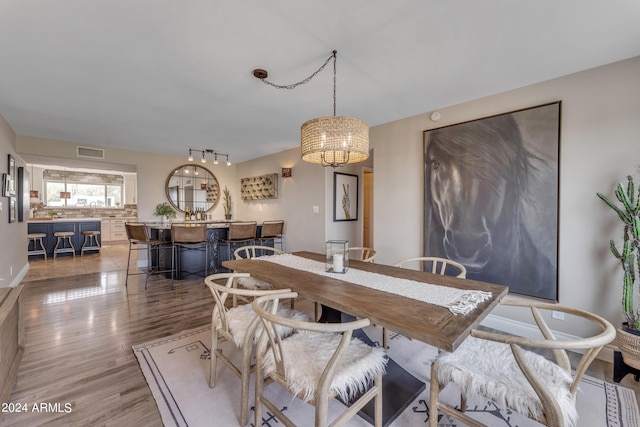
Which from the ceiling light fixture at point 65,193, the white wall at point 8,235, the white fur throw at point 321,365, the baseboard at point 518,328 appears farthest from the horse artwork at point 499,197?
the ceiling light fixture at point 65,193

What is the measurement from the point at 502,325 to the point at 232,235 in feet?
12.5

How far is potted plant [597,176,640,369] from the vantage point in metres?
1.90

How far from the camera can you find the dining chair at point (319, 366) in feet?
3.60

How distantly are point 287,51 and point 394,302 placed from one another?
1.91 meters

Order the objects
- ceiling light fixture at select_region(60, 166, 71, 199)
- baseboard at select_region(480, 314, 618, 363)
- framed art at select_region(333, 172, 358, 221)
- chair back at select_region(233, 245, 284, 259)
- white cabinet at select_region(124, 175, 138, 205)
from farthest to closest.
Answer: white cabinet at select_region(124, 175, 138, 205)
ceiling light fixture at select_region(60, 166, 71, 199)
framed art at select_region(333, 172, 358, 221)
chair back at select_region(233, 245, 284, 259)
baseboard at select_region(480, 314, 618, 363)

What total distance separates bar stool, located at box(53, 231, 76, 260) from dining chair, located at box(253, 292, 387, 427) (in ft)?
24.8

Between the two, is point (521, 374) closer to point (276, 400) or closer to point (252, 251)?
point (276, 400)

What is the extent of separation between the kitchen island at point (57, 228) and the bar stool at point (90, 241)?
0.08 m

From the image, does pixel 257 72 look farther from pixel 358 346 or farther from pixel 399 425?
pixel 399 425

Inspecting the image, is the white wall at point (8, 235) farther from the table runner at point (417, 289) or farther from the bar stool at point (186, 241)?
the table runner at point (417, 289)

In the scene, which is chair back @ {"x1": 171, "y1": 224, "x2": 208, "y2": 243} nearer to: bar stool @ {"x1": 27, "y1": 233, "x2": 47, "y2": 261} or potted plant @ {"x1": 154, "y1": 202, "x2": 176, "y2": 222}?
potted plant @ {"x1": 154, "y1": 202, "x2": 176, "y2": 222}

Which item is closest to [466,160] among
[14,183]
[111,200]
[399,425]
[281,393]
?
[399,425]

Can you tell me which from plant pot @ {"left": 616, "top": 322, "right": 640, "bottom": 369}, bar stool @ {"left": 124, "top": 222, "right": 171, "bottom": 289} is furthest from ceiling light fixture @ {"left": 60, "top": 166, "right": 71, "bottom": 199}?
plant pot @ {"left": 616, "top": 322, "right": 640, "bottom": 369}

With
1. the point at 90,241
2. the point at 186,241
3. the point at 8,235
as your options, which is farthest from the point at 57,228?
the point at 186,241
